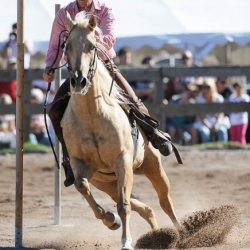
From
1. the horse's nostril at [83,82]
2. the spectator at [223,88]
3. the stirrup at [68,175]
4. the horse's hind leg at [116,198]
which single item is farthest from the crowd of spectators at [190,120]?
the horse's nostril at [83,82]

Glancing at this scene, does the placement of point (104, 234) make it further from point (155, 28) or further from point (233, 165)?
point (155, 28)

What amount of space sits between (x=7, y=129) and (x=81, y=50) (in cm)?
984

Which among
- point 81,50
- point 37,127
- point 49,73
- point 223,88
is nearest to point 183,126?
point 223,88

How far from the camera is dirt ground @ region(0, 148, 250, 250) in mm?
8675

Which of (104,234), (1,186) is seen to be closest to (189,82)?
(1,186)

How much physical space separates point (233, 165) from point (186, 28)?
16.2 feet

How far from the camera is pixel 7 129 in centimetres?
1666

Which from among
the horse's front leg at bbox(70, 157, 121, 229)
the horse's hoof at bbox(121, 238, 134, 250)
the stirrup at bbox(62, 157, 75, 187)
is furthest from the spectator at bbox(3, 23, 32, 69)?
the horse's hoof at bbox(121, 238, 134, 250)

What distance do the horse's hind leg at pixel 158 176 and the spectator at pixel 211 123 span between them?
7.90 m

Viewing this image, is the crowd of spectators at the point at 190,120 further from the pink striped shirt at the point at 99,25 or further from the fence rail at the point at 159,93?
the pink striped shirt at the point at 99,25

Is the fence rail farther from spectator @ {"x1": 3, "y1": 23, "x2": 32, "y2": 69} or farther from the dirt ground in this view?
spectator @ {"x1": 3, "y1": 23, "x2": 32, "y2": 69}

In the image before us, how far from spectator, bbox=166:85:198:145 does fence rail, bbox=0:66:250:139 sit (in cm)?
50

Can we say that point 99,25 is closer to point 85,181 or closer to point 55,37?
point 55,37

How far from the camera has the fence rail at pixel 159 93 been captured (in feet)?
53.1
